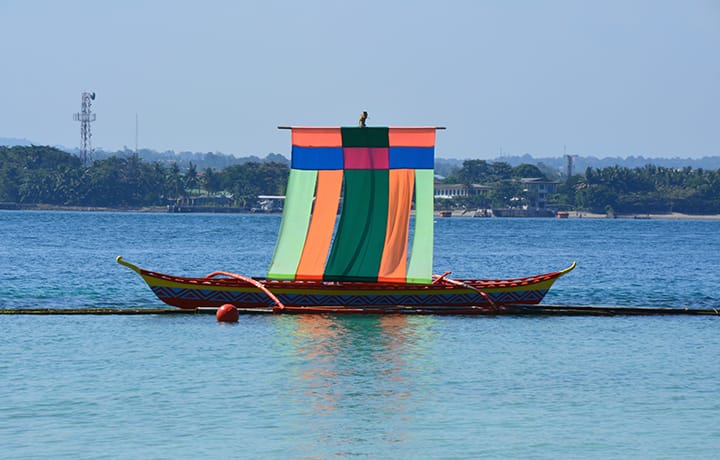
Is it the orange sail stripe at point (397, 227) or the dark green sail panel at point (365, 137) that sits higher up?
the dark green sail panel at point (365, 137)

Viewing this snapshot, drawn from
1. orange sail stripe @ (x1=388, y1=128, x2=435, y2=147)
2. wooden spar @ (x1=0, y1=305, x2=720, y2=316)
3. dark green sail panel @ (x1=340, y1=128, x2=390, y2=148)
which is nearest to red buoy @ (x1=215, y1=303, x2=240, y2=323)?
wooden spar @ (x1=0, y1=305, x2=720, y2=316)

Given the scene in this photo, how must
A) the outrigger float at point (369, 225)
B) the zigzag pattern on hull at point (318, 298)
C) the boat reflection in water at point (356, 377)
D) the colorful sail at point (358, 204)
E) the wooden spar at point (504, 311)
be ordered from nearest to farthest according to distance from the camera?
the boat reflection in water at point (356, 377), the wooden spar at point (504, 311), the zigzag pattern on hull at point (318, 298), the outrigger float at point (369, 225), the colorful sail at point (358, 204)

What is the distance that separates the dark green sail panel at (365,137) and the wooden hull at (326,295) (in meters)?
4.97

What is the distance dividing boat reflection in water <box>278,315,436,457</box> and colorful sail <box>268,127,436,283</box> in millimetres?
2342

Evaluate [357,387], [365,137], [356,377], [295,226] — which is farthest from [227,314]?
[357,387]

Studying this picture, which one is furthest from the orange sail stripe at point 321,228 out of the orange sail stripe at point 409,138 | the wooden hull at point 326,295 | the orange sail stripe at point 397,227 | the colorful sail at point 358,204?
the orange sail stripe at point 409,138

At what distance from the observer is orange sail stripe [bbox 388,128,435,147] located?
1817 inches

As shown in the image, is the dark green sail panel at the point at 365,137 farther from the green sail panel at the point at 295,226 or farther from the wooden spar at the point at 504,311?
the wooden spar at the point at 504,311

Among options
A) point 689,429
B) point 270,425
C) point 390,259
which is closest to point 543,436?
point 689,429

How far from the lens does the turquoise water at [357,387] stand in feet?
83.0

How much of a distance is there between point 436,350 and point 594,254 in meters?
87.1

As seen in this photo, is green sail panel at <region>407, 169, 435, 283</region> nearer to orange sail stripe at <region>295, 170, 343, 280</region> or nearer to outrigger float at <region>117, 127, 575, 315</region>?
outrigger float at <region>117, 127, 575, 315</region>

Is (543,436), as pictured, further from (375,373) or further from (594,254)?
(594,254)

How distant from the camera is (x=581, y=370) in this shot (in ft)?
115
